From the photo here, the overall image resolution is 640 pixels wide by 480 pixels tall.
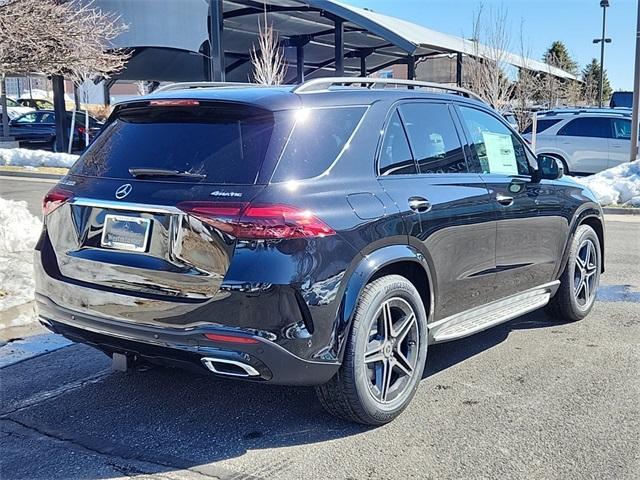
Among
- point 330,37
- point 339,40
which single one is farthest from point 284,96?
point 330,37

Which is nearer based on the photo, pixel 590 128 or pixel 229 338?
pixel 229 338

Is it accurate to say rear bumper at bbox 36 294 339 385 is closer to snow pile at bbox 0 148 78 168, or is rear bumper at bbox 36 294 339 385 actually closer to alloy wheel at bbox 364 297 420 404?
alloy wheel at bbox 364 297 420 404

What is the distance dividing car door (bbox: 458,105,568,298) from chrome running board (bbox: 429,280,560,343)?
0.06 m

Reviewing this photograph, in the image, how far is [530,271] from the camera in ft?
17.0

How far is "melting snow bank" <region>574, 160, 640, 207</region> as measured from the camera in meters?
13.7

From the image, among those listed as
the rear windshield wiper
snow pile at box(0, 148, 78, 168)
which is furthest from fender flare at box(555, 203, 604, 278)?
snow pile at box(0, 148, 78, 168)

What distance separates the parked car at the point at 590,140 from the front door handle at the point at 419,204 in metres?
14.5

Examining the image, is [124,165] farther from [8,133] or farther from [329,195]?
[8,133]

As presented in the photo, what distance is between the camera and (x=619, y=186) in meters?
14.1

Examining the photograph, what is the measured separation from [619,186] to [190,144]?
41.4 feet

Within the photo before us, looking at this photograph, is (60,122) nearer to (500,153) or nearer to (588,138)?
(588,138)

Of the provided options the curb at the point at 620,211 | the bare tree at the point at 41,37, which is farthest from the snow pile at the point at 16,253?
the curb at the point at 620,211

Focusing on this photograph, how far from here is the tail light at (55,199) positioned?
3798 mm

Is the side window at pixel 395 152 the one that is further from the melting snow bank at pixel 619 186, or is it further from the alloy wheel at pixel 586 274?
the melting snow bank at pixel 619 186
